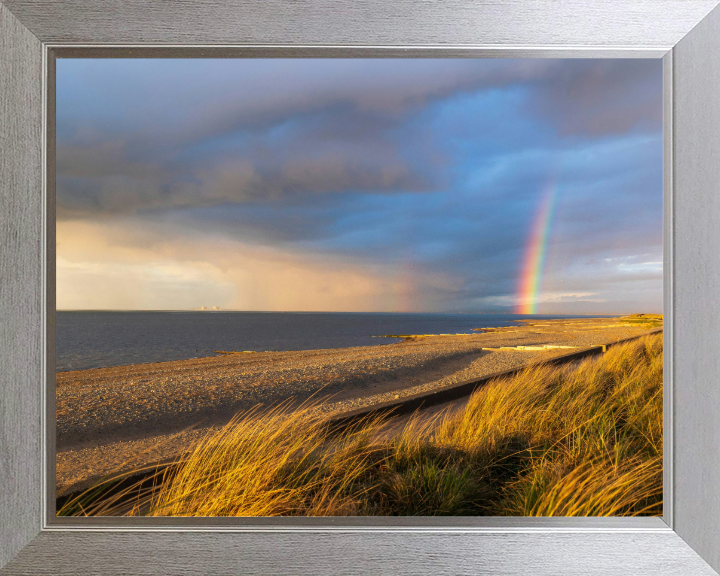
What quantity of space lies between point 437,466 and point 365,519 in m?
0.43

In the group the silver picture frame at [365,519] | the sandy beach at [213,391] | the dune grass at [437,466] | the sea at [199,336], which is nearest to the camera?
the silver picture frame at [365,519]

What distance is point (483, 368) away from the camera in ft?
14.3

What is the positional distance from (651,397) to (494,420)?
66 cm

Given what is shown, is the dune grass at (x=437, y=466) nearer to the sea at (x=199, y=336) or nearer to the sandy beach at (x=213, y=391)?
the sandy beach at (x=213, y=391)

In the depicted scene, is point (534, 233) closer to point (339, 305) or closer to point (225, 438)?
point (339, 305)

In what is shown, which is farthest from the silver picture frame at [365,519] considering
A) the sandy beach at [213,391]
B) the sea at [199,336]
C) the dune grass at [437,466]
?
the sea at [199,336]

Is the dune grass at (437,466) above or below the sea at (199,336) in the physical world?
above

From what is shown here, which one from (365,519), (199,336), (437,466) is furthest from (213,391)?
(199,336)

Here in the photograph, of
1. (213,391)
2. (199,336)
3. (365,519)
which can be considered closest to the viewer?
(365,519)

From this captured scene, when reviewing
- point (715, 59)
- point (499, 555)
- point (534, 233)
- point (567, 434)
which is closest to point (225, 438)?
point (499, 555)

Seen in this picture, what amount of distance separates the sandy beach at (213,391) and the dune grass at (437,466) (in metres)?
0.37

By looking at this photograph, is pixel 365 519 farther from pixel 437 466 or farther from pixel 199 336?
pixel 199 336

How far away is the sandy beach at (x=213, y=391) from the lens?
6.56ft

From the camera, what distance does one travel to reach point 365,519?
1.06 metres
